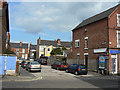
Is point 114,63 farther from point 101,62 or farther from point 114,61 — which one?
point 101,62

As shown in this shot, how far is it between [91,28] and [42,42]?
41240 millimetres

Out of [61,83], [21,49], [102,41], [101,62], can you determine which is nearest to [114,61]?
[101,62]

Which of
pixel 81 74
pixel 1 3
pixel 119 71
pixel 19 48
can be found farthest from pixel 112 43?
pixel 19 48

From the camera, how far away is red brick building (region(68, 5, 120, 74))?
2058 centimetres

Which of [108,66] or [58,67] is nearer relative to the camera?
[108,66]

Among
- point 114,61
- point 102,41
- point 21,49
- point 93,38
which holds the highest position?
point 93,38

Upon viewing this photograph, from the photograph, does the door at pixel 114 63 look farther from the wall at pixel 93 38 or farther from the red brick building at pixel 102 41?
the wall at pixel 93 38

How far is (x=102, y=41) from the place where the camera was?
21.8 m

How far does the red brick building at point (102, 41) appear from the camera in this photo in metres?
20.6

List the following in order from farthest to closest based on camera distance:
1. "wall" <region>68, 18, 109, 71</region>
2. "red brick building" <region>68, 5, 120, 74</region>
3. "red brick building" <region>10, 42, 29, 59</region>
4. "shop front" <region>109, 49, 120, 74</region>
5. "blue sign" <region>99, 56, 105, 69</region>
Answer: "red brick building" <region>10, 42, 29, 59</region>, "wall" <region>68, 18, 109, 71</region>, "blue sign" <region>99, 56, 105, 69</region>, "red brick building" <region>68, 5, 120, 74</region>, "shop front" <region>109, 49, 120, 74</region>

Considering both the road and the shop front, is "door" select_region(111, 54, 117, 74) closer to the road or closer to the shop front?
the shop front

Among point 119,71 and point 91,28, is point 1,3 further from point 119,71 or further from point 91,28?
point 119,71

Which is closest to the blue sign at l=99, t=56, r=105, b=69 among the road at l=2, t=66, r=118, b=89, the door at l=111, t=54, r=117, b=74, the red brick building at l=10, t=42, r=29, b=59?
the door at l=111, t=54, r=117, b=74

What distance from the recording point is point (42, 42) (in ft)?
210
